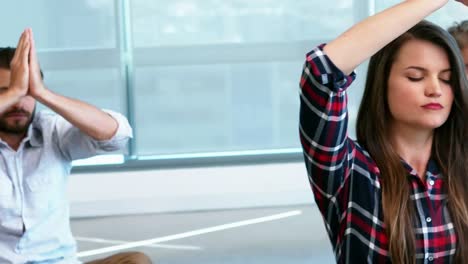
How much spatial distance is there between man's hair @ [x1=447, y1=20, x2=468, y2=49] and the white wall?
301cm

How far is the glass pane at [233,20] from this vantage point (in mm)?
4875

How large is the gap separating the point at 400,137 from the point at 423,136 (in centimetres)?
4

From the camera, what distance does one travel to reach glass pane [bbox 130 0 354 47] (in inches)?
192

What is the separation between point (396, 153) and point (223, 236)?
2862 millimetres

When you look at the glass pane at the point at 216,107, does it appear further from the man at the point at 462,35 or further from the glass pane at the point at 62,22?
the man at the point at 462,35

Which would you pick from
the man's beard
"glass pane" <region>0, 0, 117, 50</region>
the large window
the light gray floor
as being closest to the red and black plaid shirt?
the man's beard

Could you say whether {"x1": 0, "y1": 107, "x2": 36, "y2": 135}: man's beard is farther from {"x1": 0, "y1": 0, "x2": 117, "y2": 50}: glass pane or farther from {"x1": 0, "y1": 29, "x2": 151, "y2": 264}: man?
{"x1": 0, "y1": 0, "x2": 117, "y2": 50}: glass pane

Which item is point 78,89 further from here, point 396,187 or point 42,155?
point 396,187

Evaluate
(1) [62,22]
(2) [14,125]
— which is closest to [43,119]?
(2) [14,125]

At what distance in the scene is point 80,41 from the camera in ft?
15.7

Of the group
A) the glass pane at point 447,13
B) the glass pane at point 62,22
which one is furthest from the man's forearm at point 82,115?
the glass pane at point 447,13

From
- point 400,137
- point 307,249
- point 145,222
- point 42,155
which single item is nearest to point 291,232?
point 307,249

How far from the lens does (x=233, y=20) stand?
16.2 feet

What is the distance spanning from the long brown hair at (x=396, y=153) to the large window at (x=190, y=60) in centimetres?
361
